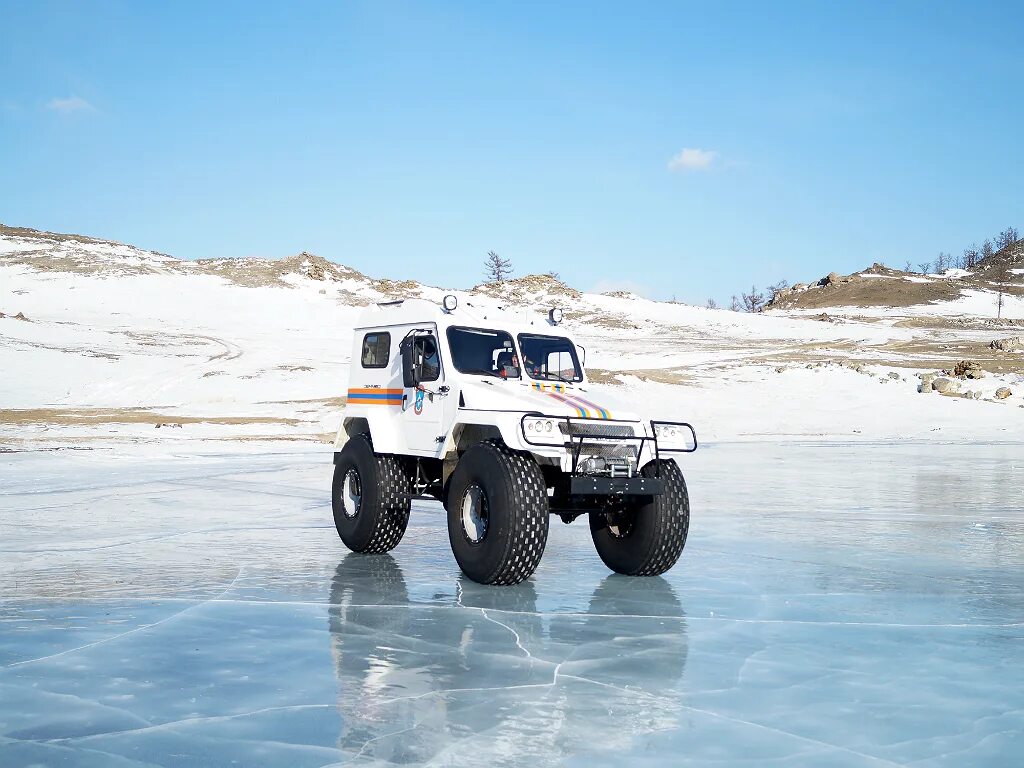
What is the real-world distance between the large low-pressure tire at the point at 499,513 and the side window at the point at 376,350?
85.1 inches

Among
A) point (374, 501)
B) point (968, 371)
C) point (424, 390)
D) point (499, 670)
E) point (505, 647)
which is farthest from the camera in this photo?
point (968, 371)

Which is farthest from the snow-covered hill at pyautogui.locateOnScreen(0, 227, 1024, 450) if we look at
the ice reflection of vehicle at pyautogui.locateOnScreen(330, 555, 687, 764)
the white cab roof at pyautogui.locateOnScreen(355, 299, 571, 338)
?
the ice reflection of vehicle at pyautogui.locateOnScreen(330, 555, 687, 764)

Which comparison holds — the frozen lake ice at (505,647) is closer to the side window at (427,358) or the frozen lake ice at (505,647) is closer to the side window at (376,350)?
the side window at (427,358)

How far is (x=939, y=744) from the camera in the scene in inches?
188

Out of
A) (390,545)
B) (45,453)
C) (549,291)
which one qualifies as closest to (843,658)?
(390,545)

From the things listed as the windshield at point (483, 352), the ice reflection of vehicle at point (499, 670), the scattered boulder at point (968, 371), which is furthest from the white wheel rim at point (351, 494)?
the scattered boulder at point (968, 371)

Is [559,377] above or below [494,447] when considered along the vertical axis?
above

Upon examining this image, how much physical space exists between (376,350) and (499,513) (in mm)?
3179

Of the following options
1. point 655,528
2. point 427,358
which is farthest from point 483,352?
point 655,528

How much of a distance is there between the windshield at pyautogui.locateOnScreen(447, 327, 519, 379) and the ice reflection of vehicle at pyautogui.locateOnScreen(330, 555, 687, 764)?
1.91m

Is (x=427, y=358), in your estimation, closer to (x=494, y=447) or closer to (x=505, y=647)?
(x=494, y=447)

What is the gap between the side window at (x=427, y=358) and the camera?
9078 millimetres

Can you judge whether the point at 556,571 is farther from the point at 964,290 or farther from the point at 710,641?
the point at 964,290

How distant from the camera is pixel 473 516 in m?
8.40
